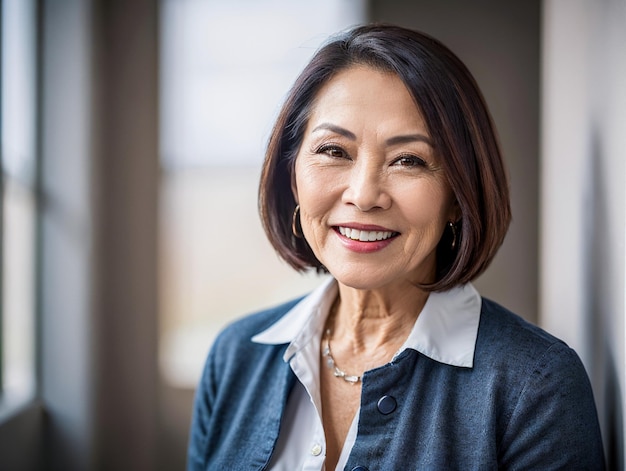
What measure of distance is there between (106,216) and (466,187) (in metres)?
1.95

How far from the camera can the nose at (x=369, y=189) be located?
127 centimetres

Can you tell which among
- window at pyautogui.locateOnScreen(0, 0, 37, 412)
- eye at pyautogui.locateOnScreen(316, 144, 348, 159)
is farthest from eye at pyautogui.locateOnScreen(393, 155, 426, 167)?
window at pyautogui.locateOnScreen(0, 0, 37, 412)

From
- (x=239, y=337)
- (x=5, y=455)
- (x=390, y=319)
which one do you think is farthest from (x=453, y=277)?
(x=5, y=455)

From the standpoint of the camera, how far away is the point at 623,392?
1.14 m

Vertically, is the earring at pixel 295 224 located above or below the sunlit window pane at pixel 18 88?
below

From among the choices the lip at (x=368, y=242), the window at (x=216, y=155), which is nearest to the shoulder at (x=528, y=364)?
the lip at (x=368, y=242)

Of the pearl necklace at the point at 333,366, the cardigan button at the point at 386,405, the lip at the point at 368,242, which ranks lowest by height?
the cardigan button at the point at 386,405

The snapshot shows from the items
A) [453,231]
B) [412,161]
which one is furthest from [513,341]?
[412,161]

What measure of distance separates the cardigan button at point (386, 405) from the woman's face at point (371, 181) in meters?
0.23

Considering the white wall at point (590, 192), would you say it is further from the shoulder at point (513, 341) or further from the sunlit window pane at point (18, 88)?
the sunlit window pane at point (18, 88)

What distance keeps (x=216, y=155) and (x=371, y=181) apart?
1721 millimetres

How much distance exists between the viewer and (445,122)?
125 centimetres

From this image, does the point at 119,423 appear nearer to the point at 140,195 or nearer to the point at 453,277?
the point at 140,195

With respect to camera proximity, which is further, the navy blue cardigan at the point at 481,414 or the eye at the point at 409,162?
the eye at the point at 409,162
